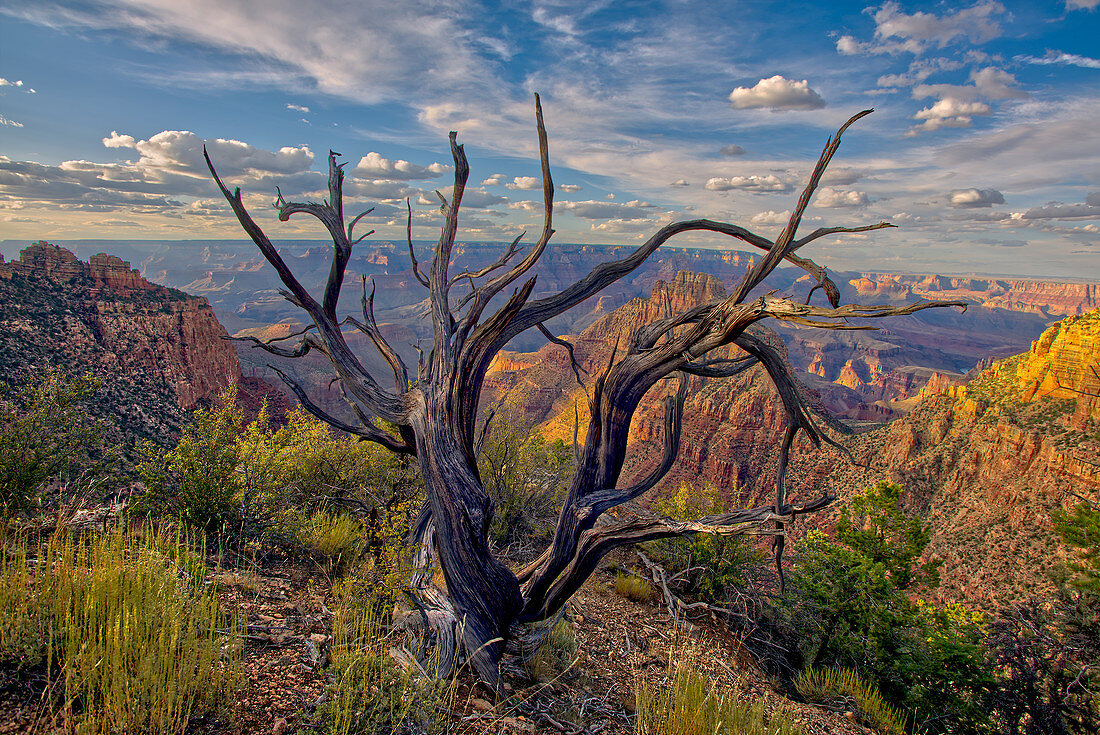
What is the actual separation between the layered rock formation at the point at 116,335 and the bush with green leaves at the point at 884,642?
79.4 feet

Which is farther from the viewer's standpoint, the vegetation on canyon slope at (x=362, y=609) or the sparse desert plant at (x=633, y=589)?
the sparse desert plant at (x=633, y=589)

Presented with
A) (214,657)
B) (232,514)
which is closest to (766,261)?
(214,657)

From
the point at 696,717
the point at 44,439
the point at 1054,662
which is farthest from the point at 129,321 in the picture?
the point at 1054,662

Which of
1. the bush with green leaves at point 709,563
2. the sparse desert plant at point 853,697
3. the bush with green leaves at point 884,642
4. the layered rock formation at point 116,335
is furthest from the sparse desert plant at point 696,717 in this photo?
the layered rock formation at point 116,335

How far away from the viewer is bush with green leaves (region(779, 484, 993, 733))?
7102 mm

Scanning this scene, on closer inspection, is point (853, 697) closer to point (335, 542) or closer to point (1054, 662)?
point (1054, 662)

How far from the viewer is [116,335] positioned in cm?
4391

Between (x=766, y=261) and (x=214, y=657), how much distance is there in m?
4.48

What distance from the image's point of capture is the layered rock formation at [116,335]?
30.2 metres

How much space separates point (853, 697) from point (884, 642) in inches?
106

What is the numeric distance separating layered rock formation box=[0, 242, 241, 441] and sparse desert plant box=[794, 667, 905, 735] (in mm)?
24483

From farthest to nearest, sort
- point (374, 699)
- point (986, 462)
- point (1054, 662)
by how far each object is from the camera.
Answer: point (986, 462) → point (1054, 662) → point (374, 699)

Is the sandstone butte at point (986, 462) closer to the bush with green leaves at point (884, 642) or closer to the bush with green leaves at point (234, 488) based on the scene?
the bush with green leaves at point (234, 488)

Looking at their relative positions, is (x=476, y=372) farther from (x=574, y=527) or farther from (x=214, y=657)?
(x=214, y=657)
